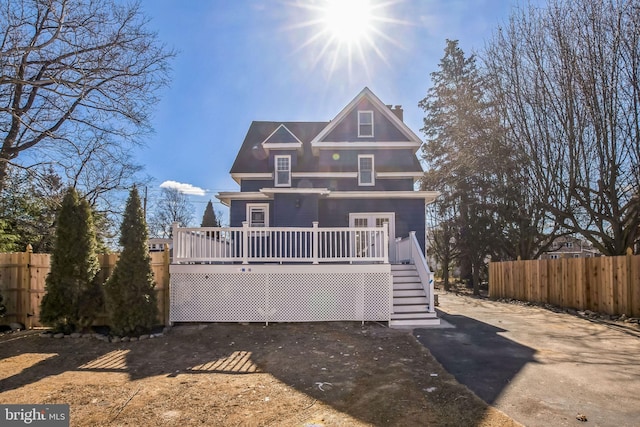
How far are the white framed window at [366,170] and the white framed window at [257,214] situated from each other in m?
4.05

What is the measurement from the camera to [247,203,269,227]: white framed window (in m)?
14.9

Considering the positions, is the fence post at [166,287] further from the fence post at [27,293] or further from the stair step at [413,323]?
the stair step at [413,323]

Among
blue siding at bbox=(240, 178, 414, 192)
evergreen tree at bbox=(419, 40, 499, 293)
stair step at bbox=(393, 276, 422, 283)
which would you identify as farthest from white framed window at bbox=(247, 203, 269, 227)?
evergreen tree at bbox=(419, 40, 499, 293)

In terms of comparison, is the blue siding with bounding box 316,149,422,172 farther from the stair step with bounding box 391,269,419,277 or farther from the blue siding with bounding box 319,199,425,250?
the stair step with bounding box 391,269,419,277

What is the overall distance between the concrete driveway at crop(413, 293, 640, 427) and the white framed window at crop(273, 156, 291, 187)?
28.1ft

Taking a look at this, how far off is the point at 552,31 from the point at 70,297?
57.7ft

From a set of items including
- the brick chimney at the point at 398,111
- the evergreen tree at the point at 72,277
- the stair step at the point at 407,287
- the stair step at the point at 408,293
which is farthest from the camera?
the brick chimney at the point at 398,111

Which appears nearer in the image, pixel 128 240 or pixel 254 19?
pixel 128 240

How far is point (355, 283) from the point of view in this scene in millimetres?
8891

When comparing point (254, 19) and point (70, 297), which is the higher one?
point (254, 19)

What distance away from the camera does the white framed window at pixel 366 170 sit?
15.2 metres

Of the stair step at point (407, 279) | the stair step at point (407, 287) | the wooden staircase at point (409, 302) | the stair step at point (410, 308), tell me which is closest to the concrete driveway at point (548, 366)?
the wooden staircase at point (409, 302)

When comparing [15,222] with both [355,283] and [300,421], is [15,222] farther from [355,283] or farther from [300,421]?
[300,421]

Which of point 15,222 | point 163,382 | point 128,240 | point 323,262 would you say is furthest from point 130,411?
point 15,222
